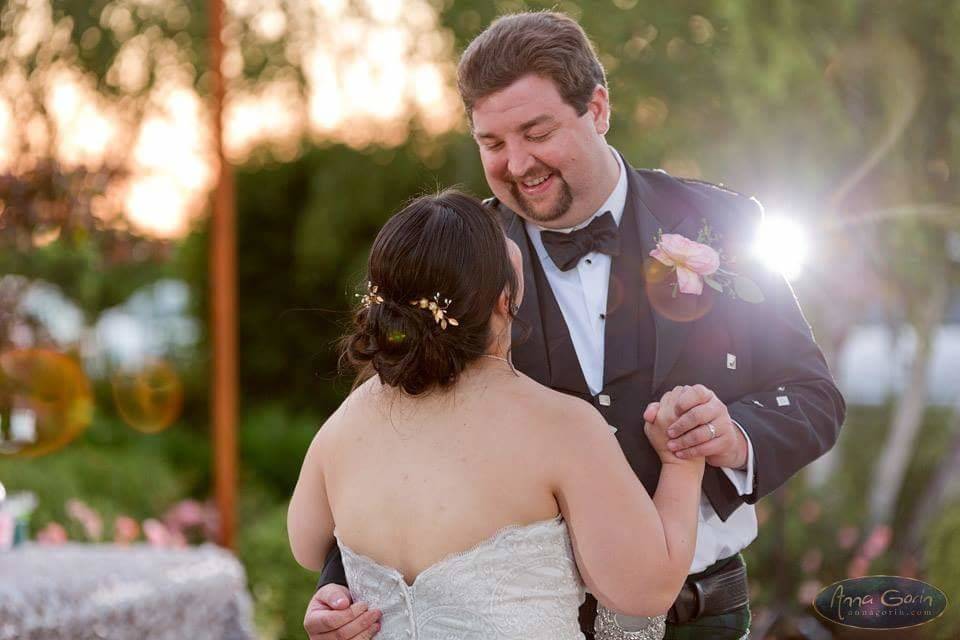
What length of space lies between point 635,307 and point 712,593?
619mm

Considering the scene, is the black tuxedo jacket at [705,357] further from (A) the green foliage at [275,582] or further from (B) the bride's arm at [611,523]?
(A) the green foliage at [275,582]

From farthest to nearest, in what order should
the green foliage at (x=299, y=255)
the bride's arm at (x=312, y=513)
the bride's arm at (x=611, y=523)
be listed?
the green foliage at (x=299, y=255) → the bride's arm at (x=312, y=513) → the bride's arm at (x=611, y=523)

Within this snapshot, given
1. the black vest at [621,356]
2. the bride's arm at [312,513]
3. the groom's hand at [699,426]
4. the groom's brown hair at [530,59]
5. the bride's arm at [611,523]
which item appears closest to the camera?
the bride's arm at [611,523]

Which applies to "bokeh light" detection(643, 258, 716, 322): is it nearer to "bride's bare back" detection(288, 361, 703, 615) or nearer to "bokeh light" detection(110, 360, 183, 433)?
"bride's bare back" detection(288, 361, 703, 615)

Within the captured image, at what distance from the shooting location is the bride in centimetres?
213

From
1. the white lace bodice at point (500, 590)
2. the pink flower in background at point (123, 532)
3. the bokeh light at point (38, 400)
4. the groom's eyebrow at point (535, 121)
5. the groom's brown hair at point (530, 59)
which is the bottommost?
the pink flower in background at point (123, 532)

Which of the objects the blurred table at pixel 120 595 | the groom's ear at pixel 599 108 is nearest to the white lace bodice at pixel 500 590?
the groom's ear at pixel 599 108

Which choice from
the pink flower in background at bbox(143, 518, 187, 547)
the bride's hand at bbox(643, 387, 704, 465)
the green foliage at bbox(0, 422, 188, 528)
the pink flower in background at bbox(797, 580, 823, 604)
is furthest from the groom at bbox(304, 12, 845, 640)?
the green foliage at bbox(0, 422, 188, 528)

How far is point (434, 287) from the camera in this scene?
2217mm

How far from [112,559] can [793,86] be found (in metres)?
5.09

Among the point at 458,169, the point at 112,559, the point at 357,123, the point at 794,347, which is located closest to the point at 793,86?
the point at 458,169

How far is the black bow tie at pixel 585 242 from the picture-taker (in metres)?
2.71

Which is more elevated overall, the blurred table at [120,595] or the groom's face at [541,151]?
the groom's face at [541,151]

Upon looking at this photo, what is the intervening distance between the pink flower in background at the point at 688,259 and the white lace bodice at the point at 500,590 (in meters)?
0.64
